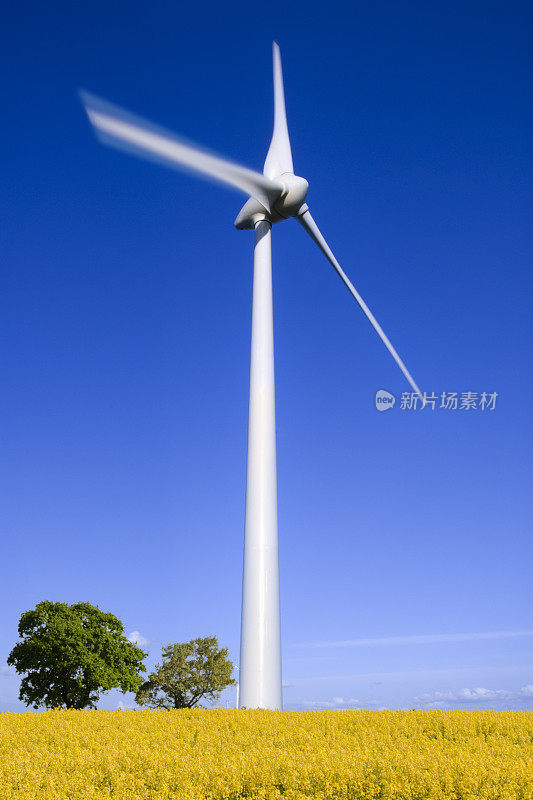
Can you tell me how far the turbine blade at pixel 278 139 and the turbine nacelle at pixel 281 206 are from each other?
2063mm

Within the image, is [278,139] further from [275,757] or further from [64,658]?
[64,658]

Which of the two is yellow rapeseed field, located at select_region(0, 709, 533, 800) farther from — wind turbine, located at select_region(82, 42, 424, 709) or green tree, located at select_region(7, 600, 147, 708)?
green tree, located at select_region(7, 600, 147, 708)

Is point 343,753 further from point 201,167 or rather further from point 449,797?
point 201,167

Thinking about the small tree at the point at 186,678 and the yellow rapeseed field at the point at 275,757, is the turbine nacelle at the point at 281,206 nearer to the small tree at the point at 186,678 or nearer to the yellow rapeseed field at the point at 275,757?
the yellow rapeseed field at the point at 275,757

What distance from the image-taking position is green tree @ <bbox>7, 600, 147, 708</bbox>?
187 ft

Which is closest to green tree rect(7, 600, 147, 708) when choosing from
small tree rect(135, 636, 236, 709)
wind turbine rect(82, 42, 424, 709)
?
small tree rect(135, 636, 236, 709)

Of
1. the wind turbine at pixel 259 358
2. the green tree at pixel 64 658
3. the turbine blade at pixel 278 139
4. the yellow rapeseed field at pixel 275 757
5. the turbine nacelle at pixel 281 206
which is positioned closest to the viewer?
the yellow rapeseed field at pixel 275 757

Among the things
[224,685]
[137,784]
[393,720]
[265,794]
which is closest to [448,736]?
[393,720]

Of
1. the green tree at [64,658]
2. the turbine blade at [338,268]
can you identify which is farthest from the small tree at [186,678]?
the turbine blade at [338,268]

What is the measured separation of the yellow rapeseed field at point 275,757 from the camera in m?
10.5

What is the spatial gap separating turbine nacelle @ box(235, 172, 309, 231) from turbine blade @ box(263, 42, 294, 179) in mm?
2063

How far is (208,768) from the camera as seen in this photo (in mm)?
10984

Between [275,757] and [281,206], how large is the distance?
24.4 metres

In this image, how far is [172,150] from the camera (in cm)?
2608
